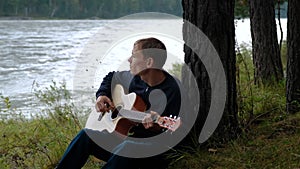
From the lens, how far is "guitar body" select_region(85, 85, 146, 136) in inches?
119

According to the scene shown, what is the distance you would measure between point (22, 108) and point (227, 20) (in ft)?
19.8

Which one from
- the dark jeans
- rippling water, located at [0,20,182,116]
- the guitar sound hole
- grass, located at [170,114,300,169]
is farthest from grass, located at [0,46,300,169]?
rippling water, located at [0,20,182,116]

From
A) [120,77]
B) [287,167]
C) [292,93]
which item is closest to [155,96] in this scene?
[120,77]

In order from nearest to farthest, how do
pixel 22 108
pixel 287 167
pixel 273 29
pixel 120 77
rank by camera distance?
pixel 287 167 → pixel 120 77 → pixel 273 29 → pixel 22 108

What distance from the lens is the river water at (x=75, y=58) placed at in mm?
4332

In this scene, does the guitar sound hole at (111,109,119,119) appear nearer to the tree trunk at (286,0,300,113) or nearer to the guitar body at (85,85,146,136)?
the guitar body at (85,85,146,136)

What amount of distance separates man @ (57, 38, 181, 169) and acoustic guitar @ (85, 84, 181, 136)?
1.6 inches

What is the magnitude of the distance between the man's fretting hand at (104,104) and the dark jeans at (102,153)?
19 centimetres

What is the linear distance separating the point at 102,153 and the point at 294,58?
1.78 metres

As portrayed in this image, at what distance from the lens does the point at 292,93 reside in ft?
12.1

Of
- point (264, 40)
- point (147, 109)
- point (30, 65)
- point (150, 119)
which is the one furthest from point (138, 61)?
point (30, 65)

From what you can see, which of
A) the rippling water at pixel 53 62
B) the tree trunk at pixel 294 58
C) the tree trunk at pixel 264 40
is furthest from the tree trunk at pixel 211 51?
the tree trunk at pixel 264 40

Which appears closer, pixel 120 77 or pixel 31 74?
pixel 120 77

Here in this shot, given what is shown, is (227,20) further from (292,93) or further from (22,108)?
(22,108)
